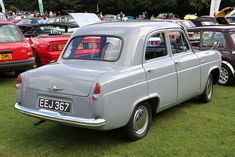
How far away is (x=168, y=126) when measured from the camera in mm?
5590

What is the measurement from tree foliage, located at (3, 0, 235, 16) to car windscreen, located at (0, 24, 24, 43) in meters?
46.0

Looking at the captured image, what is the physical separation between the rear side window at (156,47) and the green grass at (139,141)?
112 cm

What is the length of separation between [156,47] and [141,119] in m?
1.22

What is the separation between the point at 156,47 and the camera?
219 inches

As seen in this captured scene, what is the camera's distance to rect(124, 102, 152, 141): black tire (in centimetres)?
480

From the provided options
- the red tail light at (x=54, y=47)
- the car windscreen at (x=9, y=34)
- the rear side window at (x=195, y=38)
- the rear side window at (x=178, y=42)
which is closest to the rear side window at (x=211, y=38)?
the rear side window at (x=195, y=38)

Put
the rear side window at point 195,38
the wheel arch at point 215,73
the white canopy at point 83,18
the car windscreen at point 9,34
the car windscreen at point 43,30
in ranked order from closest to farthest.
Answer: the wheel arch at point 215,73 → the rear side window at point 195,38 → the car windscreen at point 9,34 → the white canopy at point 83,18 → the car windscreen at point 43,30

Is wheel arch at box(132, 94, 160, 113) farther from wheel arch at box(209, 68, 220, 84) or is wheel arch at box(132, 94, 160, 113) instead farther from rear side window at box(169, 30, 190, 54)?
wheel arch at box(209, 68, 220, 84)

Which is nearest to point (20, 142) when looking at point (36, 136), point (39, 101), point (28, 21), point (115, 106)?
point (36, 136)

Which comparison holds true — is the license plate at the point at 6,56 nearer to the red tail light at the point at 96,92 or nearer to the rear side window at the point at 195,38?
the rear side window at the point at 195,38

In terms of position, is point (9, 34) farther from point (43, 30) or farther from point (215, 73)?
point (215, 73)

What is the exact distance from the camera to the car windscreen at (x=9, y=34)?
9.27 m

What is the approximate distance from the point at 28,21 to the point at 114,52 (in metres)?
21.5

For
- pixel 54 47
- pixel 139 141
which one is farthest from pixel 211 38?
pixel 139 141
